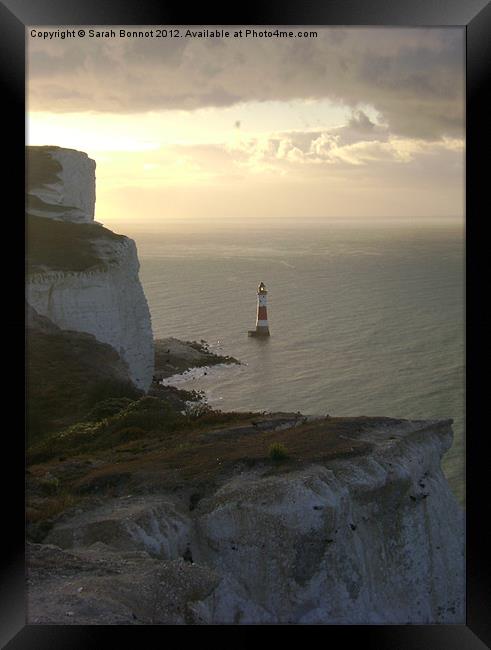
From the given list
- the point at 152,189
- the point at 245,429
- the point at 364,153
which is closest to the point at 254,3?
the point at 364,153

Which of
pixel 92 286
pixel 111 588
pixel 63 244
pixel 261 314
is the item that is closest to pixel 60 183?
pixel 63 244

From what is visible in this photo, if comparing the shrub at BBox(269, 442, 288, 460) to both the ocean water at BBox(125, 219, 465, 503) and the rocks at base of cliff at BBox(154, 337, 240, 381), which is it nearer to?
the ocean water at BBox(125, 219, 465, 503)

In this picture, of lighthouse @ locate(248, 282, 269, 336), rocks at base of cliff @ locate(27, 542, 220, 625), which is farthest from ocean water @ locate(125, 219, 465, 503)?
rocks at base of cliff @ locate(27, 542, 220, 625)

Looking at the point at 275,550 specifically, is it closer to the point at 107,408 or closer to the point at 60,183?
the point at 107,408

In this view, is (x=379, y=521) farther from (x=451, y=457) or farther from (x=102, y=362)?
(x=102, y=362)

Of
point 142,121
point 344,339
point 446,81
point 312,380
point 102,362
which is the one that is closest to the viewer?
point 446,81

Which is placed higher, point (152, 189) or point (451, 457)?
point (152, 189)
